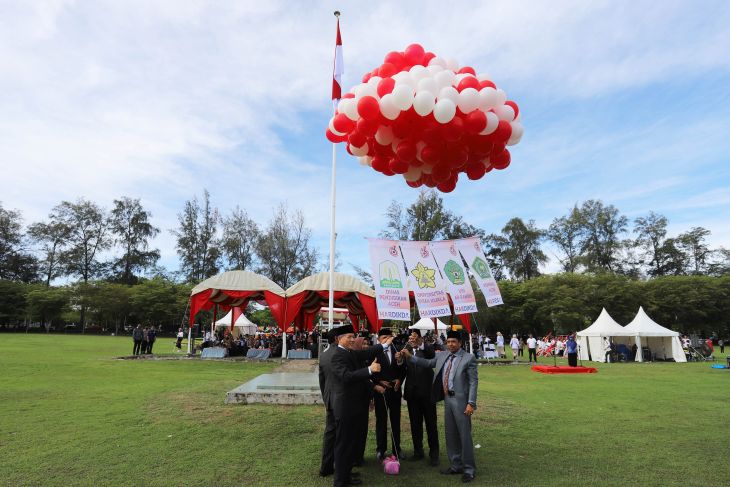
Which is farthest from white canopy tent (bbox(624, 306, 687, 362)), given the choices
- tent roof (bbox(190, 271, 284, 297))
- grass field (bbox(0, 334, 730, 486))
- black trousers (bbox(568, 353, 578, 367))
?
tent roof (bbox(190, 271, 284, 297))

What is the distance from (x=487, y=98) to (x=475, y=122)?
0.32m

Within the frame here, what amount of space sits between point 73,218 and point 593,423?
64099 millimetres

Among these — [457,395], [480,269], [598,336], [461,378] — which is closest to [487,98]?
[461,378]

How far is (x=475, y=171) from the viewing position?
554cm

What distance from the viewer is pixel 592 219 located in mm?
57062

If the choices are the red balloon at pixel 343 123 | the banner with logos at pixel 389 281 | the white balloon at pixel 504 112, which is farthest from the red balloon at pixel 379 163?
the banner with logos at pixel 389 281

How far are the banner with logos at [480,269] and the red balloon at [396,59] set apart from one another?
24.7 feet

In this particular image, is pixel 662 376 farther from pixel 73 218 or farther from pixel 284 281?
pixel 73 218

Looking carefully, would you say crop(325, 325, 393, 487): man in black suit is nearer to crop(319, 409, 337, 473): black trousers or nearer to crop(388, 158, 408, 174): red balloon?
crop(319, 409, 337, 473): black trousers

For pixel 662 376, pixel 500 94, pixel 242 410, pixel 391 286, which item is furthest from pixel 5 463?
pixel 662 376

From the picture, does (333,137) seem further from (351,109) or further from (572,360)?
(572,360)

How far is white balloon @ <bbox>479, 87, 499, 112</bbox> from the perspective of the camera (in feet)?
15.6

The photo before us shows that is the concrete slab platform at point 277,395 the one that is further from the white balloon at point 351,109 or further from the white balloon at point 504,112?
the white balloon at point 504,112

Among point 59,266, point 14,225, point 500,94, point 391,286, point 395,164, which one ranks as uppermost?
point 14,225
